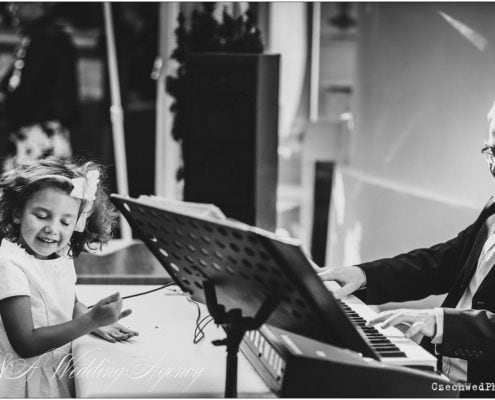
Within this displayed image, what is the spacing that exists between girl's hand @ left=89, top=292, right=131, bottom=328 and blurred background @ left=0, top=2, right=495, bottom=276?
88 centimetres

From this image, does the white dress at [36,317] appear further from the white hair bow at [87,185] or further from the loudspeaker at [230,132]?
the loudspeaker at [230,132]

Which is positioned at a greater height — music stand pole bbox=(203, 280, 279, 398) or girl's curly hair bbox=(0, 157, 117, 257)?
girl's curly hair bbox=(0, 157, 117, 257)

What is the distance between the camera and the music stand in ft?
4.32

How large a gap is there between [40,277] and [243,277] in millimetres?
720

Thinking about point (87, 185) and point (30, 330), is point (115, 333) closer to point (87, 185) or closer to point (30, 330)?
point (30, 330)

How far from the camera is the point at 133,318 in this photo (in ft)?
7.11

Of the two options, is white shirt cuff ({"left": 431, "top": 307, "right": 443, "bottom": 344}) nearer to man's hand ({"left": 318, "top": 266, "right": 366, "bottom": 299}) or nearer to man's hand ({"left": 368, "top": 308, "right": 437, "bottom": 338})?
man's hand ({"left": 368, "top": 308, "right": 437, "bottom": 338})

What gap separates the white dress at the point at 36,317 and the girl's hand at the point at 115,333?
100mm

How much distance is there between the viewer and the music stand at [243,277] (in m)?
1.32

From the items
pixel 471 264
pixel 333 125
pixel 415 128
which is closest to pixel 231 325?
pixel 471 264

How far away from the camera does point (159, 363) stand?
1744 mm

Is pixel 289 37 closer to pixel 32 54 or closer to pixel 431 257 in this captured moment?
pixel 32 54

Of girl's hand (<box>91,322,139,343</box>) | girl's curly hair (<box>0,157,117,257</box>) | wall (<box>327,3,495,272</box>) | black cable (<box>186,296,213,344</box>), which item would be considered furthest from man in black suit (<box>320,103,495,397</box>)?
wall (<box>327,3,495,272</box>)

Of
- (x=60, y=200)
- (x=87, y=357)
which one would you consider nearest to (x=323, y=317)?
(x=87, y=357)
